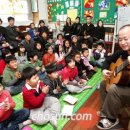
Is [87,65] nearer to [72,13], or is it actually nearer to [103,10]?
[103,10]

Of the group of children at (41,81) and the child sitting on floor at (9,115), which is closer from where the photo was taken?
the child sitting on floor at (9,115)

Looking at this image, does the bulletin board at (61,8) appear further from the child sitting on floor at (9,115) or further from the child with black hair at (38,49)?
the child sitting on floor at (9,115)

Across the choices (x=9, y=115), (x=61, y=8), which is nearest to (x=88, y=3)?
(x=61, y=8)

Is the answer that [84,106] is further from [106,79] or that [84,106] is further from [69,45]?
[69,45]

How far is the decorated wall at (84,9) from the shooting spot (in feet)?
15.1

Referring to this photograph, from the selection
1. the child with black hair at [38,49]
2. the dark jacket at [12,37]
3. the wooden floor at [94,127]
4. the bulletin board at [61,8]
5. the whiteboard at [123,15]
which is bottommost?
the wooden floor at [94,127]

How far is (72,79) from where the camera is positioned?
2.64m

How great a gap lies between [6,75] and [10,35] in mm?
1707

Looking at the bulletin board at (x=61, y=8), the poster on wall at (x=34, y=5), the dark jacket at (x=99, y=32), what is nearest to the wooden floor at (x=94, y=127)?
the dark jacket at (x=99, y=32)

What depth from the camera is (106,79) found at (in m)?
1.85

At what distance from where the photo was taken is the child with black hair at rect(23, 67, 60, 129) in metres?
1.78

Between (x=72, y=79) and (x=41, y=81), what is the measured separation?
58 cm

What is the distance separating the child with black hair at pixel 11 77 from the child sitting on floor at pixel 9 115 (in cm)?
71

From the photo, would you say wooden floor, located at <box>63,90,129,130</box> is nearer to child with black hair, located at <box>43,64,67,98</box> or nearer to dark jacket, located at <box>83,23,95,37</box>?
child with black hair, located at <box>43,64,67,98</box>
